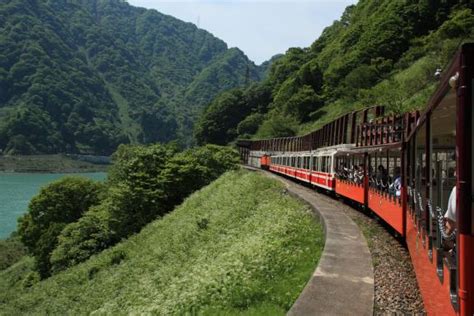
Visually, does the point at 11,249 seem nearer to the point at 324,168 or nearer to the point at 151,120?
the point at 324,168

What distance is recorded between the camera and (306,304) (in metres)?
6.52

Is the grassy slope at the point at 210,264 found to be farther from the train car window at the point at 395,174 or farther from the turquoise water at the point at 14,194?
the turquoise water at the point at 14,194

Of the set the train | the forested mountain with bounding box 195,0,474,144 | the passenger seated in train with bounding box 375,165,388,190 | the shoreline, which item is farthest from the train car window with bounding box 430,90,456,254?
the shoreline

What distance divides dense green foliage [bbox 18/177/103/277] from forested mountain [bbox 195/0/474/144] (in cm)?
2661

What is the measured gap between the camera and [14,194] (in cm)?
7862

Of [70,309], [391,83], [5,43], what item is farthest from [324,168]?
[5,43]

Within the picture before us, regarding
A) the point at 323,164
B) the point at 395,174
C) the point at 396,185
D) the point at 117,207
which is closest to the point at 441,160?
the point at 396,185

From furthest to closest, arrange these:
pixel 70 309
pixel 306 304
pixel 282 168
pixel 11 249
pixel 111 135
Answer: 1. pixel 111 135
2. pixel 11 249
3. pixel 282 168
4. pixel 70 309
5. pixel 306 304

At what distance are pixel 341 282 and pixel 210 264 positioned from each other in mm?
4417

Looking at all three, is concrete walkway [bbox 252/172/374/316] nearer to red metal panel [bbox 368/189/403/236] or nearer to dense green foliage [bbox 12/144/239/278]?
red metal panel [bbox 368/189/403/236]

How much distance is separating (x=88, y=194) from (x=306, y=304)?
3821cm

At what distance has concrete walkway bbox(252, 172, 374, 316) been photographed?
21.0 feet

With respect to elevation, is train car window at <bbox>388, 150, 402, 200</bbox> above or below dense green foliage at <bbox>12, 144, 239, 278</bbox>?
above

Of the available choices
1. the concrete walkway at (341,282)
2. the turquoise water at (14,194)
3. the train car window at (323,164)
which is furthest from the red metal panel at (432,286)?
the turquoise water at (14,194)
